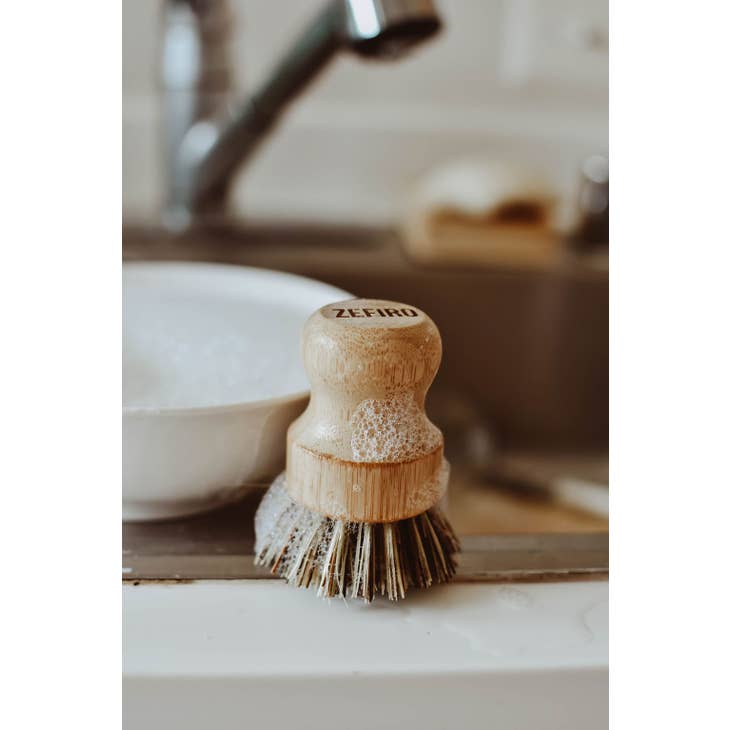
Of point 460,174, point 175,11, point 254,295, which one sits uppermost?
point 175,11

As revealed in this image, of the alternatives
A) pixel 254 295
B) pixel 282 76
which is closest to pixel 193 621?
pixel 254 295

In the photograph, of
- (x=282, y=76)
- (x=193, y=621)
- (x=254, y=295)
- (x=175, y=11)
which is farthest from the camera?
(x=175, y=11)

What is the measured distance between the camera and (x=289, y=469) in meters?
0.30

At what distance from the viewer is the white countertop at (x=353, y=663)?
273mm

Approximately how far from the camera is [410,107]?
3.00 feet

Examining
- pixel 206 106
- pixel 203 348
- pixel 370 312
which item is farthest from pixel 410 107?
pixel 370 312

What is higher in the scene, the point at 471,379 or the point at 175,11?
the point at 175,11

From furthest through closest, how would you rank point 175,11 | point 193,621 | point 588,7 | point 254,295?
1. point 588,7
2. point 175,11
3. point 254,295
4. point 193,621

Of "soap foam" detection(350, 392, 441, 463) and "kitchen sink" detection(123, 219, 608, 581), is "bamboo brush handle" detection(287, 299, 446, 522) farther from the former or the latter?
"kitchen sink" detection(123, 219, 608, 581)

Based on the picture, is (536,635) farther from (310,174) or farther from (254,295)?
(310,174)

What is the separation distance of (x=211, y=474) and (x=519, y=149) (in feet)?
2.32

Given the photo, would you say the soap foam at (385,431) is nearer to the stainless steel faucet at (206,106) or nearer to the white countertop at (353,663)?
the white countertop at (353,663)

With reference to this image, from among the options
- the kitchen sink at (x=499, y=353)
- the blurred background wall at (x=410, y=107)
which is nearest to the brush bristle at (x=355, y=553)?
the kitchen sink at (x=499, y=353)

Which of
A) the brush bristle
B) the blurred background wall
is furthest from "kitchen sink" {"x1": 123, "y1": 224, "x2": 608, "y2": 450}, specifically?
the brush bristle
